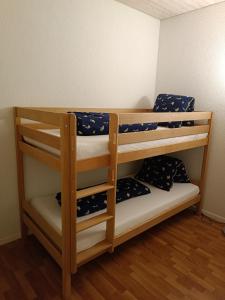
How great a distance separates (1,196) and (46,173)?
0.43 m

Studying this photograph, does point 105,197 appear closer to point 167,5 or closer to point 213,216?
point 213,216

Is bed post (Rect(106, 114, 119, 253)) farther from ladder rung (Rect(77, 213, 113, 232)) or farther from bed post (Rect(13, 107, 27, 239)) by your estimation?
bed post (Rect(13, 107, 27, 239))

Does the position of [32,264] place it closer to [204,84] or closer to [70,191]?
[70,191]

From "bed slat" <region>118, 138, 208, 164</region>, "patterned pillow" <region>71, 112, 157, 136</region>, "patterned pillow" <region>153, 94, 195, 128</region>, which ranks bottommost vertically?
"bed slat" <region>118, 138, 208, 164</region>

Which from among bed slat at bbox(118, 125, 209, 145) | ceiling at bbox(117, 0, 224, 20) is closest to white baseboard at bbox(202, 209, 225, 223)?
bed slat at bbox(118, 125, 209, 145)

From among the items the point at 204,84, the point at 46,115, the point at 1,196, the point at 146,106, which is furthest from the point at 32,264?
the point at 204,84

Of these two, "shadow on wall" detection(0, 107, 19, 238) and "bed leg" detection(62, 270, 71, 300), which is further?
"shadow on wall" detection(0, 107, 19, 238)

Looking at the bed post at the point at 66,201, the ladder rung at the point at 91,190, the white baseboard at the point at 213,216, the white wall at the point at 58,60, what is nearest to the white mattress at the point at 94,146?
the bed post at the point at 66,201

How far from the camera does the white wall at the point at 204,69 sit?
240 cm

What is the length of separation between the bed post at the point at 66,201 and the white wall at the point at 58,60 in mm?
845

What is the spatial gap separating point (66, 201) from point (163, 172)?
4.97 ft

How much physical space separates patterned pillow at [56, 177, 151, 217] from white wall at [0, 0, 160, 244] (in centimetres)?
50

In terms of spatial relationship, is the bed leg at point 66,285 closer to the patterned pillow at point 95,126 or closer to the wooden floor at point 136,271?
the wooden floor at point 136,271

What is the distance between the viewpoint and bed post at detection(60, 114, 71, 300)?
4.13 feet
